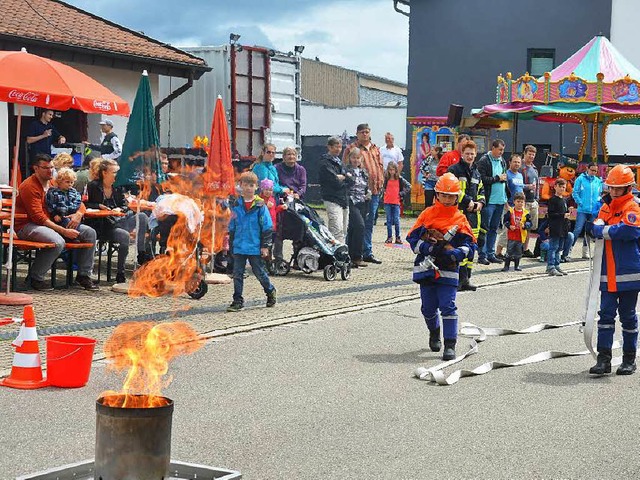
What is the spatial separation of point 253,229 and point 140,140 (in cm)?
262

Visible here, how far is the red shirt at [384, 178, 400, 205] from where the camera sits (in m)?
21.7

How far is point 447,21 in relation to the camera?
131 ft

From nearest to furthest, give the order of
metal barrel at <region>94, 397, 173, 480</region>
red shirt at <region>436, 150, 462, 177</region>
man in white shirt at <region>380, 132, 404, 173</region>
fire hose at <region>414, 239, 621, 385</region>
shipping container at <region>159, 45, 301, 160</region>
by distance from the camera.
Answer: metal barrel at <region>94, 397, 173, 480</region> → fire hose at <region>414, 239, 621, 385</region> → red shirt at <region>436, 150, 462, 177</region> → man in white shirt at <region>380, 132, 404, 173</region> → shipping container at <region>159, 45, 301, 160</region>

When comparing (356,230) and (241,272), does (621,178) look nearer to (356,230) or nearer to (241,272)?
(241,272)

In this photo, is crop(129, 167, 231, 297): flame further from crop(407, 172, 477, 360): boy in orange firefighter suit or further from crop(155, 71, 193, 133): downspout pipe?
crop(155, 71, 193, 133): downspout pipe

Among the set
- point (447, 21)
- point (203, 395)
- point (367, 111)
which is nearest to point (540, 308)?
point (203, 395)

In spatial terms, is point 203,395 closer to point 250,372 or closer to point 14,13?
point 250,372

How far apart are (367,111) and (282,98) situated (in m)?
18.4

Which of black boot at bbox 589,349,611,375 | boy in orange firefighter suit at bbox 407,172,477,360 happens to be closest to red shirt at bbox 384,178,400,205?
boy in orange firefighter suit at bbox 407,172,477,360

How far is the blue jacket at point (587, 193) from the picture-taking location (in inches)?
794

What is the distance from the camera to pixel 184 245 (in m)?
14.2

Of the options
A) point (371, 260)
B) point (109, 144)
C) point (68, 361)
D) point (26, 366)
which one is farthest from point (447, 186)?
point (109, 144)

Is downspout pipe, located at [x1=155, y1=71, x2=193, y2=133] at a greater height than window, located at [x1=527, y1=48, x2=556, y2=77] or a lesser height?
lesser

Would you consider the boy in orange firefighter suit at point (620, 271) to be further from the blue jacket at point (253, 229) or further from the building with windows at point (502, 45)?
the building with windows at point (502, 45)
